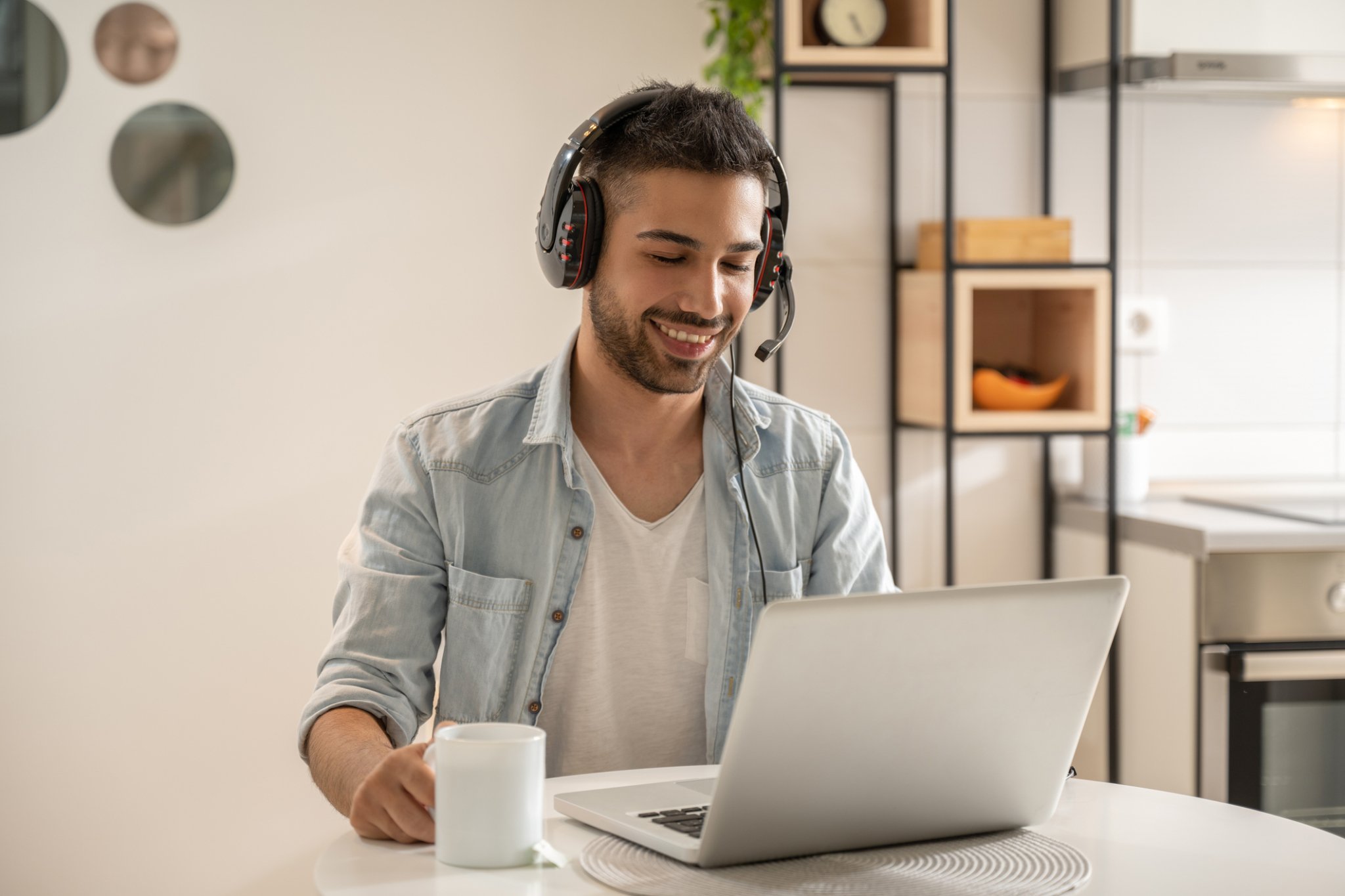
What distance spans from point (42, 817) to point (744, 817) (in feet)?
6.66

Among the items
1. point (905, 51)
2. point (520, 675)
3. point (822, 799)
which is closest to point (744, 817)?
point (822, 799)

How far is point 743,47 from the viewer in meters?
2.35

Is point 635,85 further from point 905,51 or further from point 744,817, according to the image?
point 744,817

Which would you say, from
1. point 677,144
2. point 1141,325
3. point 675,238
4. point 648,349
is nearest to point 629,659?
point 648,349

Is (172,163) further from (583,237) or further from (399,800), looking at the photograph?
(399,800)

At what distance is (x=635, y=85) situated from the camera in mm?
2453

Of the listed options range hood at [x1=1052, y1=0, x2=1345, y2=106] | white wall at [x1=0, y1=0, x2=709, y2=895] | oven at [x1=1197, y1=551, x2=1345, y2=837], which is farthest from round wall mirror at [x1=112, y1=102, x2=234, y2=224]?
oven at [x1=1197, y1=551, x2=1345, y2=837]

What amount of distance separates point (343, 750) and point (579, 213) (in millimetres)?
654

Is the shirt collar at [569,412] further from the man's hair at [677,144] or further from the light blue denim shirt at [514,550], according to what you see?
the man's hair at [677,144]

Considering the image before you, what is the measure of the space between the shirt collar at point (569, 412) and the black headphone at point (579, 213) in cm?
9

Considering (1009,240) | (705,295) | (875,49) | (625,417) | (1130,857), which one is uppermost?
(875,49)

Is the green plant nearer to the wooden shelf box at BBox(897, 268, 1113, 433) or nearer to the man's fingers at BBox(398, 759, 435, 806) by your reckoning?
the wooden shelf box at BBox(897, 268, 1113, 433)

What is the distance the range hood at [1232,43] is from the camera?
2.32 metres

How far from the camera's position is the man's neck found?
5.09 ft
